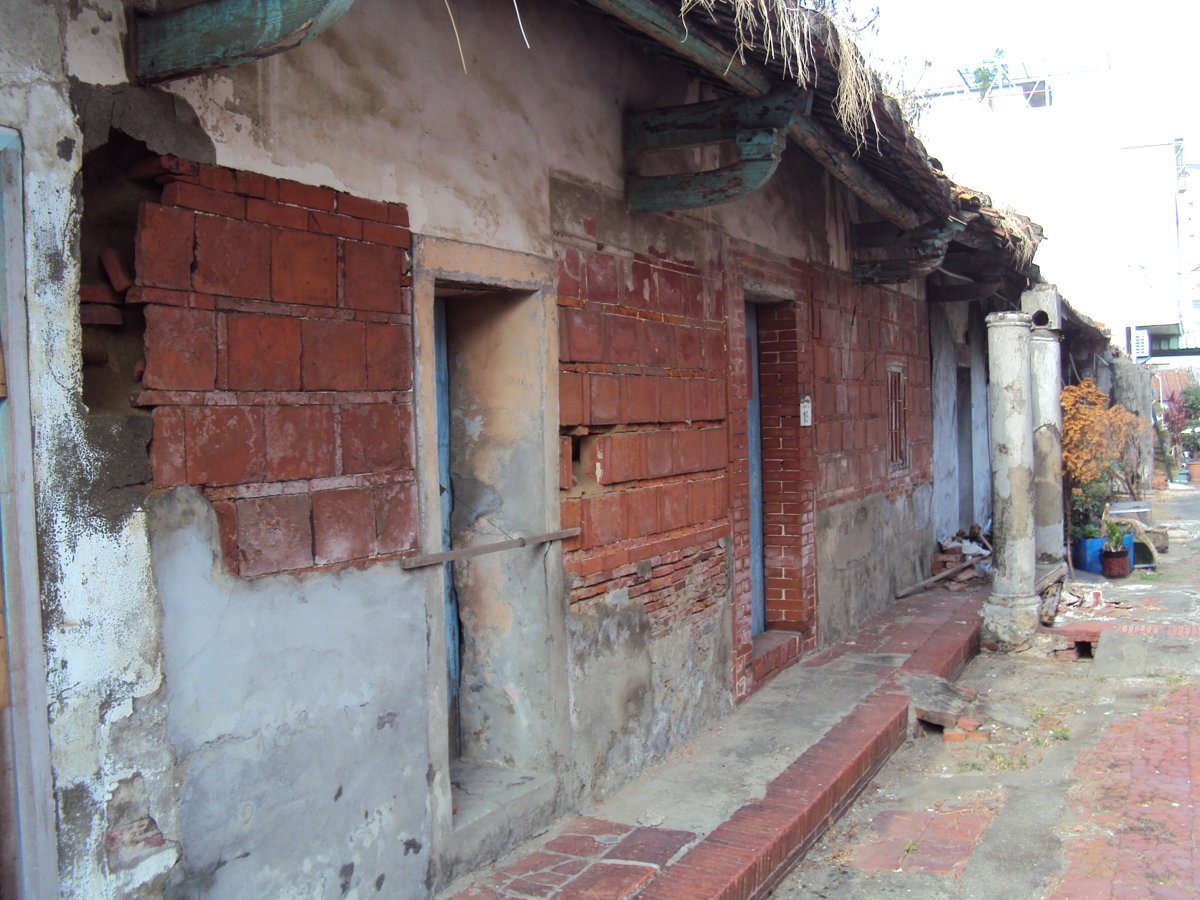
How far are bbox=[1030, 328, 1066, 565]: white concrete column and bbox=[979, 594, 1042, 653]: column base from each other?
155 cm

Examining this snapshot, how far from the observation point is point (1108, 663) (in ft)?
25.1

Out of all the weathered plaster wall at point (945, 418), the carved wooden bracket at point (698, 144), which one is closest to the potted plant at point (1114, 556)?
the weathered plaster wall at point (945, 418)

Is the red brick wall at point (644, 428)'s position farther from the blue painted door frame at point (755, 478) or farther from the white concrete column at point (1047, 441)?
the white concrete column at point (1047, 441)

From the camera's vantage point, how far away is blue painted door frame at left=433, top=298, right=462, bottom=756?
173 inches

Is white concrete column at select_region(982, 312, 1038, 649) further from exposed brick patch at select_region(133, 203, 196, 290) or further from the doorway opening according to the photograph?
exposed brick patch at select_region(133, 203, 196, 290)

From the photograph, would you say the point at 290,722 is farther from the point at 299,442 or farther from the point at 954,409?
the point at 954,409

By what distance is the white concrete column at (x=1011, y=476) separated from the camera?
8.48m

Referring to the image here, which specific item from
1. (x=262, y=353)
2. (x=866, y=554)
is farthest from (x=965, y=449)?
(x=262, y=353)

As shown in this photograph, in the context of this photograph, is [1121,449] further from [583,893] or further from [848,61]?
[583,893]

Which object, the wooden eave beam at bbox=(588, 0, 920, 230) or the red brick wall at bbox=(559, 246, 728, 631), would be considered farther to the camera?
the red brick wall at bbox=(559, 246, 728, 631)

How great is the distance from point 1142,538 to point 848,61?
31.1 feet

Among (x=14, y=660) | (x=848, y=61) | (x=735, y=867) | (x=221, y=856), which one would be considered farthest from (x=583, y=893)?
(x=848, y=61)

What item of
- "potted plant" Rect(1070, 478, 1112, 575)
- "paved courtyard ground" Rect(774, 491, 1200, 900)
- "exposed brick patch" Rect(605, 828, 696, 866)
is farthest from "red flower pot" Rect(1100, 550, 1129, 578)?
"exposed brick patch" Rect(605, 828, 696, 866)

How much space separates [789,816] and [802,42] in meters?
3.23
